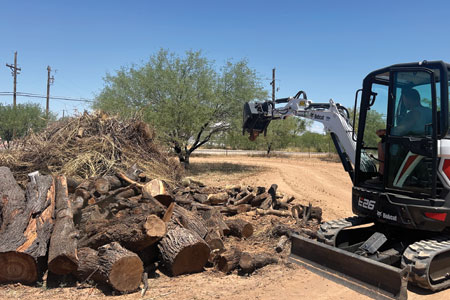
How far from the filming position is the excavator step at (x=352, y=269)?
399 cm

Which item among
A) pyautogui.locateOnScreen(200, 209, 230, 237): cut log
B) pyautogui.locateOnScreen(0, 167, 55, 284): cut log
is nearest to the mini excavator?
pyautogui.locateOnScreen(200, 209, 230, 237): cut log

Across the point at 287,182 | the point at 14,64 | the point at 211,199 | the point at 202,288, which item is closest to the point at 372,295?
the point at 202,288

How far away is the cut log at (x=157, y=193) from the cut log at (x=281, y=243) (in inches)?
85.4

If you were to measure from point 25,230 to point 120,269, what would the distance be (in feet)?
5.21

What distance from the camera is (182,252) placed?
505 cm

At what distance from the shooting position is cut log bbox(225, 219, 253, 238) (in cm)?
707

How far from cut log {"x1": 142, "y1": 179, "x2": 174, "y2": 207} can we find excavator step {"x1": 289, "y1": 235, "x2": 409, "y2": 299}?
266 cm

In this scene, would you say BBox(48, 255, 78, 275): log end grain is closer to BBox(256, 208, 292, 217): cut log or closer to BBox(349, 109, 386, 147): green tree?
BBox(349, 109, 386, 147): green tree

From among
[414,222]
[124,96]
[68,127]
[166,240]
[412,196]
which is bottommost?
[166,240]

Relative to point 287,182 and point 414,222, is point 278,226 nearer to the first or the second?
point 414,222

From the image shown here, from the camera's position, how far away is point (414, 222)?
4555mm

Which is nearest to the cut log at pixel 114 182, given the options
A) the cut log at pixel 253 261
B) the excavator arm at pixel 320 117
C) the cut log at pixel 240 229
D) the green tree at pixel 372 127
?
the cut log at pixel 240 229

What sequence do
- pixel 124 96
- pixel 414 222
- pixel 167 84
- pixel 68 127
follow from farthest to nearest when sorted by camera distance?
1. pixel 124 96
2. pixel 167 84
3. pixel 68 127
4. pixel 414 222

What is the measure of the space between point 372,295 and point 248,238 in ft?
10.7
